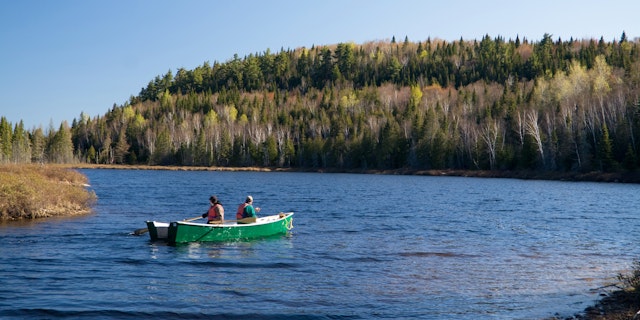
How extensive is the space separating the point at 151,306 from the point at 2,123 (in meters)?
128

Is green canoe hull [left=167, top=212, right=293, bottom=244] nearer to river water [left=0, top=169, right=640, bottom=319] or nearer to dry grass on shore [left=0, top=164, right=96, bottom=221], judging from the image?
river water [left=0, top=169, right=640, bottom=319]

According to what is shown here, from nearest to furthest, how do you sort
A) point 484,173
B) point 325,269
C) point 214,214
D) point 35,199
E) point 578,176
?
point 325,269 < point 214,214 < point 35,199 < point 578,176 < point 484,173

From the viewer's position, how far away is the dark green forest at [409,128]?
3573 inches

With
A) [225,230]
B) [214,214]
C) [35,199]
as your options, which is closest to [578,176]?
[214,214]

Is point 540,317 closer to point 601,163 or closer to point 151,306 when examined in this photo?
point 151,306

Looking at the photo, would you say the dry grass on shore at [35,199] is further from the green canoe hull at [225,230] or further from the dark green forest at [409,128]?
the dark green forest at [409,128]

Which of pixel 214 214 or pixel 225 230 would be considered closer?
pixel 225 230

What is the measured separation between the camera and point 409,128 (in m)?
120

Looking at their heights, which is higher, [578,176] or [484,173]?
[484,173]

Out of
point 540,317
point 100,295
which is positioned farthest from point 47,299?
Result: point 540,317

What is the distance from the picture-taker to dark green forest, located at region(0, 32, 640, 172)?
9075 centimetres

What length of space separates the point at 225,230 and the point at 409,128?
98503mm

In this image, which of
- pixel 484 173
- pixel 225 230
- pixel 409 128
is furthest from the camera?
pixel 409 128

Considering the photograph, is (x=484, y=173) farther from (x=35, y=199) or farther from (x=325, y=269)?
(x=325, y=269)
